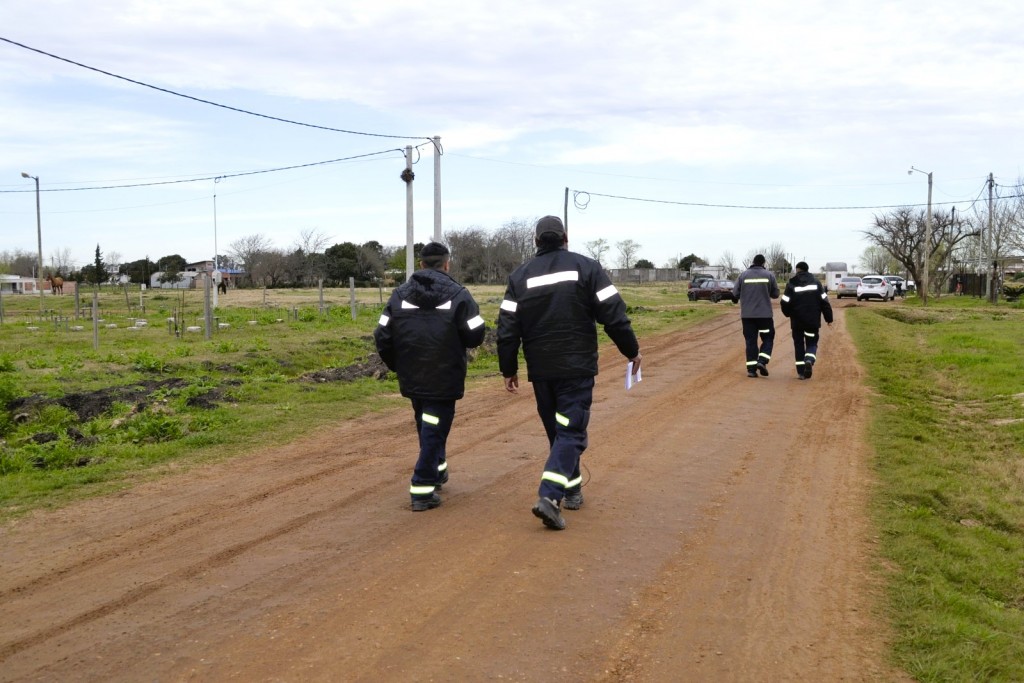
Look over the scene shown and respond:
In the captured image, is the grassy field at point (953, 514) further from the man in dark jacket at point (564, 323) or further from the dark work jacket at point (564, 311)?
the dark work jacket at point (564, 311)

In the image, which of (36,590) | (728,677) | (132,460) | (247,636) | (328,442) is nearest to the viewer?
(728,677)

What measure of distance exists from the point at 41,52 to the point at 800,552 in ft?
45.1

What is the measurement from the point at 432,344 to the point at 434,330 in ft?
0.33

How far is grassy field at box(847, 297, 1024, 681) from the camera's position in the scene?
3984mm

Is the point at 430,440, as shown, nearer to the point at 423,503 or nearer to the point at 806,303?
the point at 423,503

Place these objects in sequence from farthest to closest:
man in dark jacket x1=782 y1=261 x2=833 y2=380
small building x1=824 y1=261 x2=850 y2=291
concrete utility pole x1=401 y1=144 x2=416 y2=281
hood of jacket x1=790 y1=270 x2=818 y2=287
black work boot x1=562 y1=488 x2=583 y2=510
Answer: small building x1=824 y1=261 x2=850 y2=291 → concrete utility pole x1=401 y1=144 x2=416 y2=281 → hood of jacket x1=790 y1=270 x2=818 y2=287 → man in dark jacket x1=782 y1=261 x2=833 y2=380 → black work boot x1=562 y1=488 x2=583 y2=510

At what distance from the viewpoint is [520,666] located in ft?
12.2

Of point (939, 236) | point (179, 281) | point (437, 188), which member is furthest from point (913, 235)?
point (179, 281)

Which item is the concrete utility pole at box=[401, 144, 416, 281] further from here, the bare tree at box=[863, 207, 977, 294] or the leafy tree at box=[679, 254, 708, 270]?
the leafy tree at box=[679, 254, 708, 270]

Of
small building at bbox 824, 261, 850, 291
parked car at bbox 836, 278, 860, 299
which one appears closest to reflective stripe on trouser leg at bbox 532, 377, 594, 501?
parked car at bbox 836, 278, 860, 299

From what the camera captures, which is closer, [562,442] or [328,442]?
[562,442]

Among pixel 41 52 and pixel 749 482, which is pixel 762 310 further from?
pixel 41 52

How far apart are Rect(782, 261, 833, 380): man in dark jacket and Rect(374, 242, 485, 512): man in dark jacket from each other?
8.65 metres

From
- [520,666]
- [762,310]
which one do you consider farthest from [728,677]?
[762,310]
